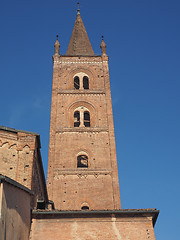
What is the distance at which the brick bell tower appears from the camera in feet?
63.6

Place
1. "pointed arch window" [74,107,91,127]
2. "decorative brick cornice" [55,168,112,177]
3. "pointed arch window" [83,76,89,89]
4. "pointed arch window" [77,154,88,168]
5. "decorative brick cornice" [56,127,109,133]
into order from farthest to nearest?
"pointed arch window" [83,76,89,89] → "pointed arch window" [74,107,91,127] → "decorative brick cornice" [56,127,109,133] → "pointed arch window" [77,154,88,168] → "decorative brick cornice" [55,168,112,177]

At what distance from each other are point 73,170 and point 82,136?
2.55 m

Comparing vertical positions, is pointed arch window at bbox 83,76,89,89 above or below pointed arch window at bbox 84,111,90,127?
above

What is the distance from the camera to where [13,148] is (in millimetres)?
11547

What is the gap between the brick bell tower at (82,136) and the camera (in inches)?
763

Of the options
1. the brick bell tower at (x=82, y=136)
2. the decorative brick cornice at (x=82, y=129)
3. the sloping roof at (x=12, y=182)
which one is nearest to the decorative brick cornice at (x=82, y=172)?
the brick bell tower at (x=82, y=136)

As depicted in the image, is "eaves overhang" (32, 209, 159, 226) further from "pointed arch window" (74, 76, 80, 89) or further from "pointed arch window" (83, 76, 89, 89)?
"pointed arch window" (74, 76, 80, 89)

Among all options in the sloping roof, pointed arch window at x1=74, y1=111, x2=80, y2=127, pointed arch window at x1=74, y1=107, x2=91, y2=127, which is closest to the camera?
the sloping roof

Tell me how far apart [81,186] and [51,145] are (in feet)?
11.0

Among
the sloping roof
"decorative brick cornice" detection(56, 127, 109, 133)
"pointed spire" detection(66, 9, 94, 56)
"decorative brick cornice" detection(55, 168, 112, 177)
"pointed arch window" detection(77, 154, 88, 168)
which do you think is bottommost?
the sloping roof

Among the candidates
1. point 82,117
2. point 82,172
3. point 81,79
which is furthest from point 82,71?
point 82,172

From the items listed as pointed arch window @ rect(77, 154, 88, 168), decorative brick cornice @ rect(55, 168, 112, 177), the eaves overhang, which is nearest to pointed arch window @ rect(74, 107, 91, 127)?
pointed arch window @ rect(77, 154, 88, 168)

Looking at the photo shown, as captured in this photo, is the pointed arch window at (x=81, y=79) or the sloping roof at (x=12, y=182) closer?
the sloping roof at (x=12, y=182)

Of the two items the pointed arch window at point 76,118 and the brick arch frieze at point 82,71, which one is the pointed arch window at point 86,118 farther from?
the brick arch frieze at point 82,71
